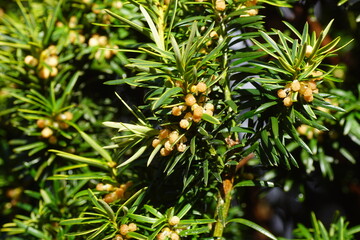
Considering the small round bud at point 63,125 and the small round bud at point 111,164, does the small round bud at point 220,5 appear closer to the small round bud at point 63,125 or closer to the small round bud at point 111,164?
the small round bud at point 111,164

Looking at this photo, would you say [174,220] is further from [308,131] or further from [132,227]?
[308,131]

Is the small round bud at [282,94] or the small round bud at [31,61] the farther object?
the small round bud at [31,61]

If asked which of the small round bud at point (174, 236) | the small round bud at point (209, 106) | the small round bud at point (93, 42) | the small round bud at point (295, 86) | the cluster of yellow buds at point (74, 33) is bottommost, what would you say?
the small round bud at point (174, 236)

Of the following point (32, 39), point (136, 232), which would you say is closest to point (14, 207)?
point (32, 39)

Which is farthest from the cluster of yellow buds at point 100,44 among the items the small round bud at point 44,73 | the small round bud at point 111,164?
the small round bud at point 111,164

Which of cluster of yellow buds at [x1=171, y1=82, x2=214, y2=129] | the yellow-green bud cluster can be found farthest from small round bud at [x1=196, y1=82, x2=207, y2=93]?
the yellow-green bud cluster

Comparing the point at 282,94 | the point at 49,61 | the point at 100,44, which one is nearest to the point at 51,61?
the point at 49,61

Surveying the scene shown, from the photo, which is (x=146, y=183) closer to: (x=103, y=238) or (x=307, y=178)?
(x=103, y=238)
